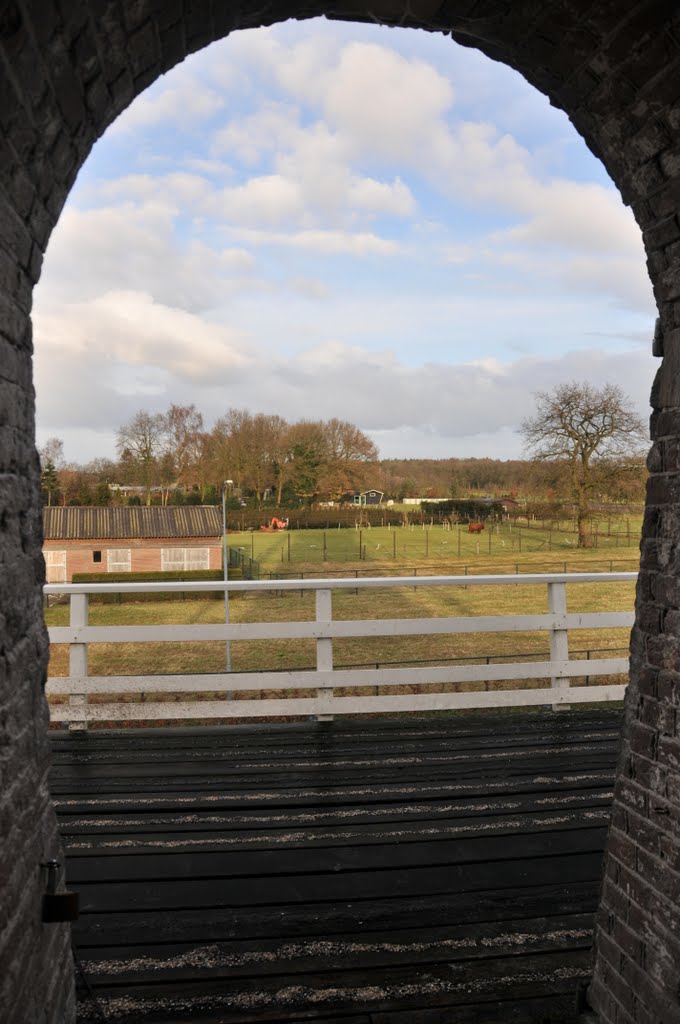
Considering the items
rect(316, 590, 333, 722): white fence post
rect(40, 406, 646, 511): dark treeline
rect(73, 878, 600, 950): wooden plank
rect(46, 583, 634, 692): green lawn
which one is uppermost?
rect(40, 406, 646, 511): dark treeline

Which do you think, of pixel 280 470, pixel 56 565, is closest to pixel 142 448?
pixel 56 565

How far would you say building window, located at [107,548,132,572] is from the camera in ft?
39.9

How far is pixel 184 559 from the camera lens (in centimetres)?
1330

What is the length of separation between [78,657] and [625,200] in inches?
139

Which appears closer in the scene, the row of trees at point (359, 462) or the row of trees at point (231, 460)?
the row of trees at point (231, 460)

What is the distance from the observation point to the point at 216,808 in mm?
2738

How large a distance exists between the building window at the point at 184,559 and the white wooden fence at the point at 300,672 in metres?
9.49

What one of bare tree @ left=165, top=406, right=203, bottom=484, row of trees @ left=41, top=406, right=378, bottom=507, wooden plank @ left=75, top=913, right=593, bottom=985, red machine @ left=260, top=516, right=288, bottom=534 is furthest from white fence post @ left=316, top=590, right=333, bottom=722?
red machine @ left=260, top=516, right=288, bottom=534

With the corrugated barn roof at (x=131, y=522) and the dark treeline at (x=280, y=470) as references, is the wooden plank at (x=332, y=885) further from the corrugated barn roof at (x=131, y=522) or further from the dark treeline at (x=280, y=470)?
the corrugated barn roof at (x=131, y=522)

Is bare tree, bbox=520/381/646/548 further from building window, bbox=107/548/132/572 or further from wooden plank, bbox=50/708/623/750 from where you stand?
wooden plank, bbox=50/708/623/750

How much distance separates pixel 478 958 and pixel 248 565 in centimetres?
1359

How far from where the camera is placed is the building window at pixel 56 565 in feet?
39.4

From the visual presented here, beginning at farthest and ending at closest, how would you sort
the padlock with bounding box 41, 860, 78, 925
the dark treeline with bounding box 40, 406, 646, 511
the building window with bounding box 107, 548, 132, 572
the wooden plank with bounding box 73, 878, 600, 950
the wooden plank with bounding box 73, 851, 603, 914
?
1. the building window with bounding box 107, 548, 132, 572
2. the dark treeline with bounding box 40, 406, 646, 511
3. the wooden plank with bounding box 73, 851, 603, 914
4. the wooden plank with bounding box 73, 878, 600, 950
5. the padlock with bounding box 41, 860, 78, 925

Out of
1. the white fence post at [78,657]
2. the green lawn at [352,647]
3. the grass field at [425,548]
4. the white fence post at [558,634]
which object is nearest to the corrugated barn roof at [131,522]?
the grass field at [425,548]
